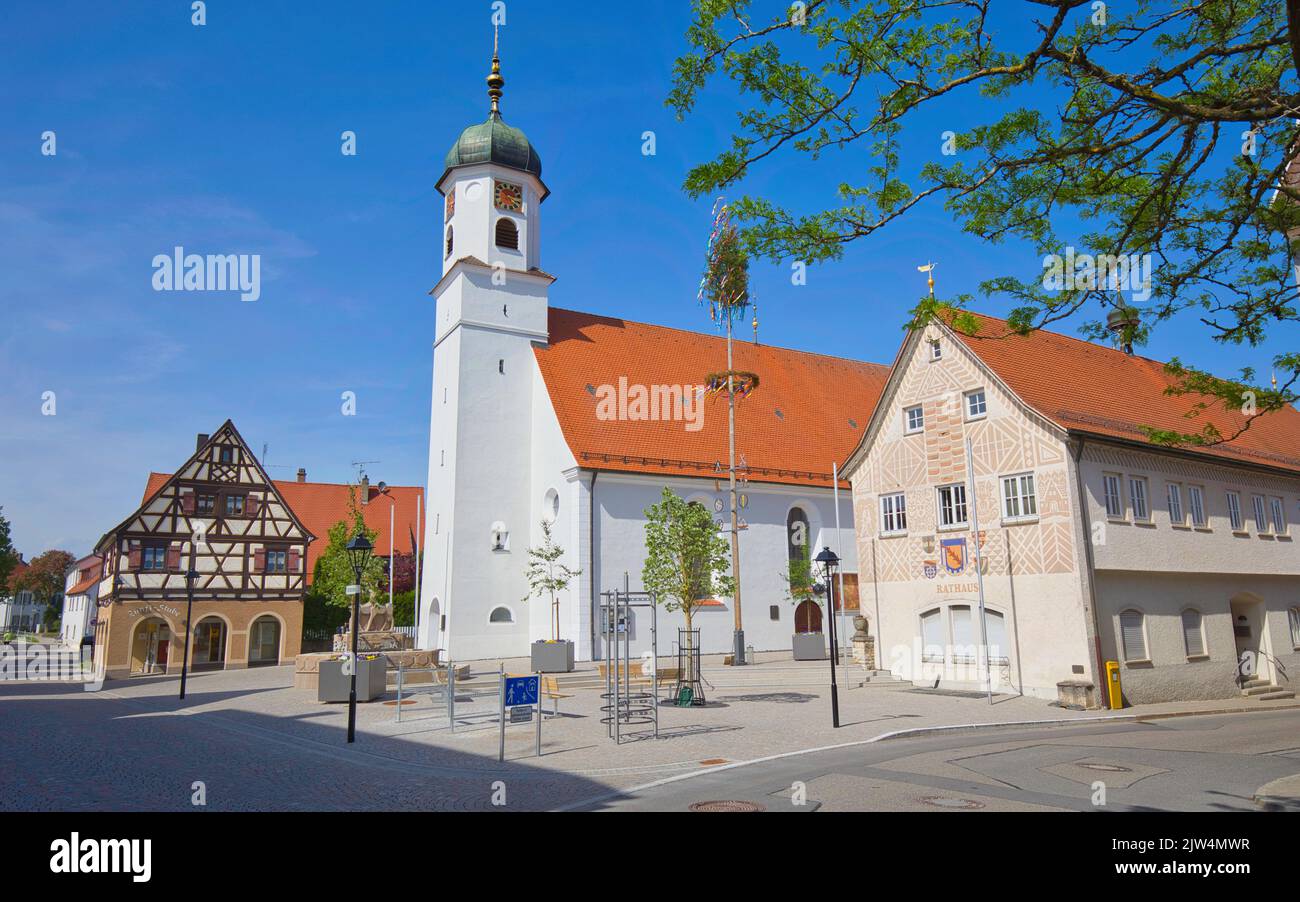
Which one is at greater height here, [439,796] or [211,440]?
[211,440]

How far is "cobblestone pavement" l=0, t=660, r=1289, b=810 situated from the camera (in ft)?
33.3

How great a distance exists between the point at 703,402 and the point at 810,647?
517 inches

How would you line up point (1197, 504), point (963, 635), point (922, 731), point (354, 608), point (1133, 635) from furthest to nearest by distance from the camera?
point (1197, 504) < point (963, 635) < point (1133, 635) < point (922, 731) < point (354, 608)

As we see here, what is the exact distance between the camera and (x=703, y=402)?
131 ft

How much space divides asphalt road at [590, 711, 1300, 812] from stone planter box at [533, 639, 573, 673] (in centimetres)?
1432

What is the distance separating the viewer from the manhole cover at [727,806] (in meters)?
8.69

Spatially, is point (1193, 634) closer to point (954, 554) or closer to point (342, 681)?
point (954, 554)

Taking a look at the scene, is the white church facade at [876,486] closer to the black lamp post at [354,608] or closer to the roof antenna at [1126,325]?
the roof antenna at [1126,325]

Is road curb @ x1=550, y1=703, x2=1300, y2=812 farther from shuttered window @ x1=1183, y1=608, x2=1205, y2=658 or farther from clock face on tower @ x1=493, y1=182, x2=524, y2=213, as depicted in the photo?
clock face on tower @ x1=493, y1=182, x2=524, y2=213

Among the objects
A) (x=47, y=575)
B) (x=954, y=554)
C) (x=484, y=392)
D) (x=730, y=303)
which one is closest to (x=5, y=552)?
(x=47, y=575)
